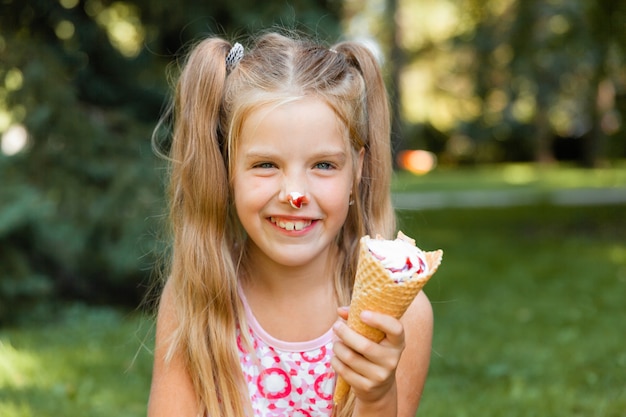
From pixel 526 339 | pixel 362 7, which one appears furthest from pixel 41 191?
pixel 362 7

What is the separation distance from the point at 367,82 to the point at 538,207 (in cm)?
Answer: 1135

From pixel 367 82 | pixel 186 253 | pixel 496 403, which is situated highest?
pixel 367 82

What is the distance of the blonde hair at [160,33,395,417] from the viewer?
246cm

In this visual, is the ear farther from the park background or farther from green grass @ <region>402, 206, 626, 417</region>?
green grass @ <region>402, 206, 626, 417</region>

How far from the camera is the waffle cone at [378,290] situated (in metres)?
1.89

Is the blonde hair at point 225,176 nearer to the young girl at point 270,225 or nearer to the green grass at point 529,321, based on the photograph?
the young girl at point 270,225

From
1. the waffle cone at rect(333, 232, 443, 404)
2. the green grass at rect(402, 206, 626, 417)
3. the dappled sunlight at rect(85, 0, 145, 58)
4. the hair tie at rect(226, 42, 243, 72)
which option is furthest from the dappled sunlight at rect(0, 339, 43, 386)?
the dappled sunlight at rect(85, 0, 145, 58)

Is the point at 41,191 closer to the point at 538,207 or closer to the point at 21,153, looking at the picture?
the point at 21,153

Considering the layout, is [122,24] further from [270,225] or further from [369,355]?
[369,355]

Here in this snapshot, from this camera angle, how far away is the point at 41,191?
5.95 m

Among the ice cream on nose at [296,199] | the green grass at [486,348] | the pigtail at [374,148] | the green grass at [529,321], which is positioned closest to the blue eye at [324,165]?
the ice cream on nose at [296,199]

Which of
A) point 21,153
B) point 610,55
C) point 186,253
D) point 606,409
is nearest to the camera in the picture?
point 186,253

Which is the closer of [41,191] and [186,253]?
[186,253]

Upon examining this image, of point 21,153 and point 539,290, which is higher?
point 21,153
